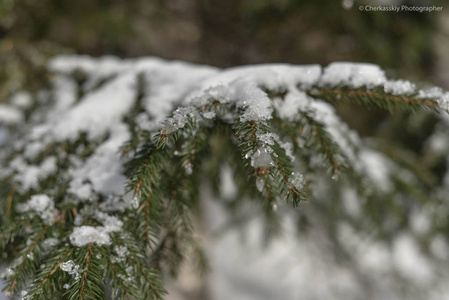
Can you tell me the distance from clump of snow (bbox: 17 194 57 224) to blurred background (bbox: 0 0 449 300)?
3.22 ft

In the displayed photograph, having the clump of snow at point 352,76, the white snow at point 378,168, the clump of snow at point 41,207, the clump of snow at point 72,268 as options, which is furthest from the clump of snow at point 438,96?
the clump of snow at point 41,207

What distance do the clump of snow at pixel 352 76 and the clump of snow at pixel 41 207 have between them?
1.04 m

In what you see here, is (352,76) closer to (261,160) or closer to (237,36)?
(261,160)

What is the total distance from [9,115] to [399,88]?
5.87 feet

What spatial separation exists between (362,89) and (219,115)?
510 millimetres

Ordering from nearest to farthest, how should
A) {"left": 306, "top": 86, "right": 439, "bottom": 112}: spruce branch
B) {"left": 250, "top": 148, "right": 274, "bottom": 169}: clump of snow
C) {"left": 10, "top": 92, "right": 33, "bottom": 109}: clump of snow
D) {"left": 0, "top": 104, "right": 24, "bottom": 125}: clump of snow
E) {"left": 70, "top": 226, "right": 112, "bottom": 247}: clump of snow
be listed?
{"left": 250, "top": 148, "right": 274, "bottom": 169}: clump of snow → {"left": 70, "top": 226, "right": 112, "bottom": 247}: clump of snow → {"left": 306, "top": 86, "right": 439, "bottom": 112}: spruce branch → {"left": 0, "top": 104, "right": 24, "bottom": 125}: clump of snow → {"left": 10, "top": 92, "right": 33, "bottom": 109}: clump of snow

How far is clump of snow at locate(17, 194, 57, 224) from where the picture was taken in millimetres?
1075

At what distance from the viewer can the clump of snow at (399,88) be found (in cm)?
108

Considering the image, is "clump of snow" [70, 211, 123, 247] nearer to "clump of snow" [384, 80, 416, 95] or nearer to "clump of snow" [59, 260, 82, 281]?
"clump of snow" [59, 260, 82, 281]

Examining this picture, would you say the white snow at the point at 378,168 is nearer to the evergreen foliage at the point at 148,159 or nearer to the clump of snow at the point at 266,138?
the evergreen foliage at the point at 148,159

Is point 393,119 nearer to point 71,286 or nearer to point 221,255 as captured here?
point 71,286

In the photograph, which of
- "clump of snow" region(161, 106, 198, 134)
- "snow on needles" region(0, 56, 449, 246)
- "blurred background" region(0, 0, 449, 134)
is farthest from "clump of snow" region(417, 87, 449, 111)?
"blurred background" region(0, 0, 449, 134)

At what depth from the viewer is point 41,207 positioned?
110 cm

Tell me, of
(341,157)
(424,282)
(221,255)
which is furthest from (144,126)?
(221,255)
